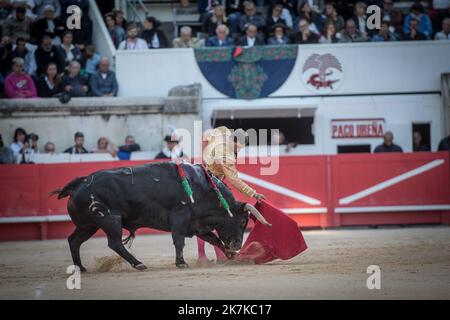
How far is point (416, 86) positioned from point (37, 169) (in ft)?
25.4

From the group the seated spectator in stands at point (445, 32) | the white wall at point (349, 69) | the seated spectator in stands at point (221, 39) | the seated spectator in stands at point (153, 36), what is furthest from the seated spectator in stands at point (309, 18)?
the seated spectator in stands at point (153, 36)

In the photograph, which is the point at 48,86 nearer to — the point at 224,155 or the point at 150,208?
the point at 224,155

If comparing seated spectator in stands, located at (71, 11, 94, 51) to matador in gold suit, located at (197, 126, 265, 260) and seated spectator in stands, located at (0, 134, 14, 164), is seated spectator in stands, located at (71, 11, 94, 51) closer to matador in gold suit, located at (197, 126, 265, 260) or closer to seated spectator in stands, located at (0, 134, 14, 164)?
seated spectator in stands, located at (0, 134, 14, 164)

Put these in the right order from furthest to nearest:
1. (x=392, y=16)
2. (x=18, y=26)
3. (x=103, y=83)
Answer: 1. (x=392, y=16)
2. (x=18, y=26)
3. (x=103, y=83)

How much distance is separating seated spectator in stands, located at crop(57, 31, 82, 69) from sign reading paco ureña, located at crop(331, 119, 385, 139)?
5153 mm

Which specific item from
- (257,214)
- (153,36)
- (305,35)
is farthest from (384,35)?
(257,214)

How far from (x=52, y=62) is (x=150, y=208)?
28.9 feet

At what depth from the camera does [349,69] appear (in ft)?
63.9

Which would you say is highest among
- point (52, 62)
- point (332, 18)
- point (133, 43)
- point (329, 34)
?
point (332, 18)

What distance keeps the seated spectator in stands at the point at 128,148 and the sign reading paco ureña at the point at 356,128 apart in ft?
13.4

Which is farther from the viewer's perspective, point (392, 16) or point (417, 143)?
point (392, 16)

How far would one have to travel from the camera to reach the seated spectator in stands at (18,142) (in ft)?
57.2
